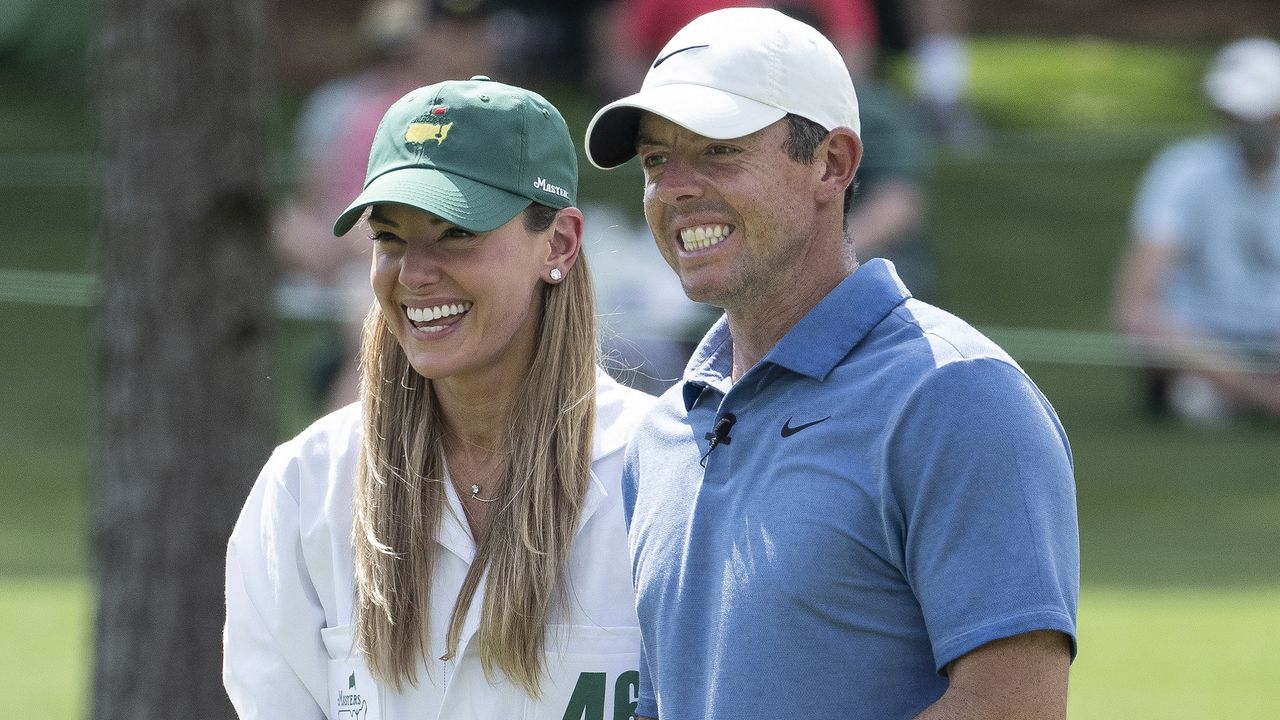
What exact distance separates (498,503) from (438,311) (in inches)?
13.2

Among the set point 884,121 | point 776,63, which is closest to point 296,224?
point 884,121

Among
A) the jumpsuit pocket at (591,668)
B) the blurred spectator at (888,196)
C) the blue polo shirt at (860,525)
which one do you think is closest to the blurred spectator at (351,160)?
the blurred spectator at (888,196)

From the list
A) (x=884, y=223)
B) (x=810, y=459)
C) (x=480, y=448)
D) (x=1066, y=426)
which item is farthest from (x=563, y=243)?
(x=1066, y=426)

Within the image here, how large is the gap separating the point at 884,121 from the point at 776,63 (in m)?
5.32

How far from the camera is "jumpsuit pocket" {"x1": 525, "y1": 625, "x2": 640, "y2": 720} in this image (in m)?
2.98

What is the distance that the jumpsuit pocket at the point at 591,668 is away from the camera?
2980 mm

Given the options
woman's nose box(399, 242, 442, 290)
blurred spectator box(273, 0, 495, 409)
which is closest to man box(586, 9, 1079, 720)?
woman's nose box(399, 242, 442, 290)

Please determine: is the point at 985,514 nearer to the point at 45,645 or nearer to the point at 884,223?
the point at 45,645

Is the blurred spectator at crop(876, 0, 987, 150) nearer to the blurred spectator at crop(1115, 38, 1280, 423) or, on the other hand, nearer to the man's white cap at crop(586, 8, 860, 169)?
the blurred spectator at crop(1115, 38, 1280, 423)

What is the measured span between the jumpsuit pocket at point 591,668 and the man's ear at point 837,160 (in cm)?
80

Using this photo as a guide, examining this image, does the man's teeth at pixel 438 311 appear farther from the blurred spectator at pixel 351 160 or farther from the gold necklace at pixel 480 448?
the blurred spectator at pixel 351 160

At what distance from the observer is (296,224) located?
9102 mm

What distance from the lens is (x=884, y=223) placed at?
7.97m

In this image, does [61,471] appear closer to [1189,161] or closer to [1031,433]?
[1189,161]
